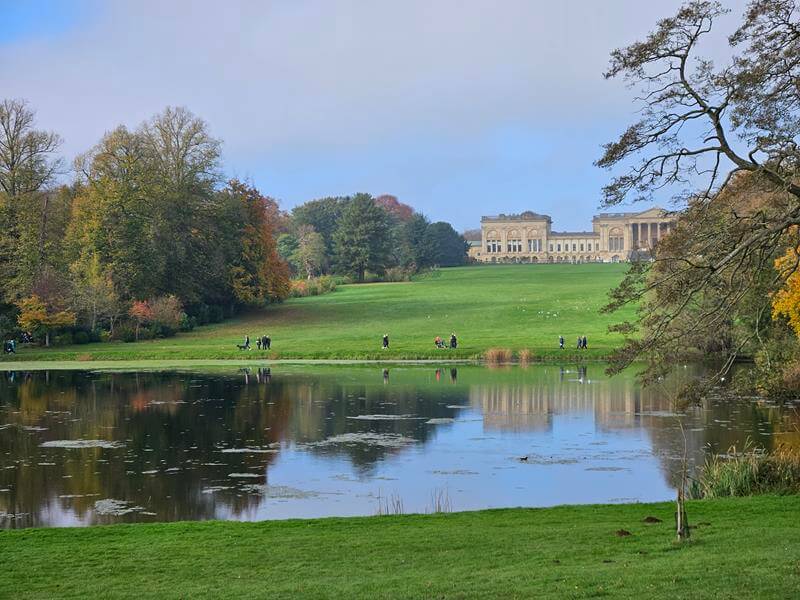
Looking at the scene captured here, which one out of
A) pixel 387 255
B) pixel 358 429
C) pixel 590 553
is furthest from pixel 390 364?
pixel 387 255

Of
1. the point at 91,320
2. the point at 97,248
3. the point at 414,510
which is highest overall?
the point at 97,248

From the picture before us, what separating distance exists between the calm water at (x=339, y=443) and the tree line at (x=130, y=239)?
2130 cm

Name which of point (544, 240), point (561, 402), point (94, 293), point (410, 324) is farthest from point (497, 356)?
point (544, 240)

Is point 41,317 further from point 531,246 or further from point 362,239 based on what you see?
point 531,246

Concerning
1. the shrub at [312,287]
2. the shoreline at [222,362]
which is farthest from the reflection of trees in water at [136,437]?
the shrub at [312,287]

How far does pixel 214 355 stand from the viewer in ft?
181

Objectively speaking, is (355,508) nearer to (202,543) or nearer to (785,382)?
(202,543)

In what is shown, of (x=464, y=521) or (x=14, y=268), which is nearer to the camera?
(x=464, y=521)

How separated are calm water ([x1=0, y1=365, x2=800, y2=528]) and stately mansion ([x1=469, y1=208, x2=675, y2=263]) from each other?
14191 cm

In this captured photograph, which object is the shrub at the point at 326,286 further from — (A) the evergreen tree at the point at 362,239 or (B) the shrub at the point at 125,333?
(B) the shrub at the point at 125,333

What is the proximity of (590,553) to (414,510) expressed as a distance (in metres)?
6.44

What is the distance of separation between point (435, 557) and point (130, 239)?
57.9 metres

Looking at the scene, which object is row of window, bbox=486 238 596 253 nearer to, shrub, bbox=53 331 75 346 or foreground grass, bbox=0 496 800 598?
shrub, bbox=53 331 75 346

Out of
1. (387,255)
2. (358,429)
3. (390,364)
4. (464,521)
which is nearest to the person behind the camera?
(464,521)
